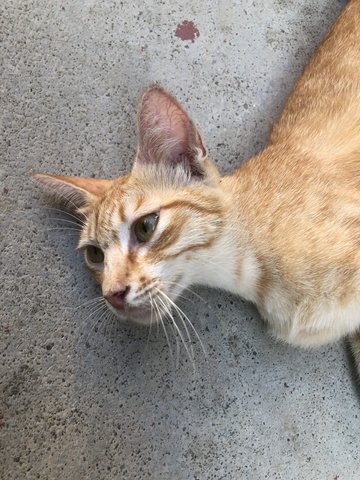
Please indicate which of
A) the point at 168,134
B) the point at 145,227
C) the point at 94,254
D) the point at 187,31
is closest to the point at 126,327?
the point at 94,254

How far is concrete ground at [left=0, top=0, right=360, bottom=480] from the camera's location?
1.54m

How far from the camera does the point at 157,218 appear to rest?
1346 mm

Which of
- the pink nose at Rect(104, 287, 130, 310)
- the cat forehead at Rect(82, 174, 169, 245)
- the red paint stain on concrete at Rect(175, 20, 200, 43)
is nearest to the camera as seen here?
the pink nose at Rect(104, 287, 130, 310)

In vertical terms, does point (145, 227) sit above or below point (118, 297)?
above

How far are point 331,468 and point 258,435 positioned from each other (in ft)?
→ 0.92

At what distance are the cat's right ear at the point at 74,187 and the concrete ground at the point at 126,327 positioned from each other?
12cm

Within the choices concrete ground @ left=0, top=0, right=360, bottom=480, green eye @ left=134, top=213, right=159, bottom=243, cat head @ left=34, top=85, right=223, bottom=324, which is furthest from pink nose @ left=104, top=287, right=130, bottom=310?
concrete ground @ left=0, top=0, right=360, bottom=480

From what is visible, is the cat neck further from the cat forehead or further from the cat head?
the cat forehead

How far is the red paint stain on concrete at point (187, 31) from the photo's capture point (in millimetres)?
1847

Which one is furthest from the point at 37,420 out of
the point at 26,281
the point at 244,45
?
the point at 244,45

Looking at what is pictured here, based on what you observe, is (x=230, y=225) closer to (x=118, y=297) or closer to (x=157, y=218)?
(x=157, y=218)

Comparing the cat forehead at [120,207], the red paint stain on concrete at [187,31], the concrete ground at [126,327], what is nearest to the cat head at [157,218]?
the cat forehead at [120,207]

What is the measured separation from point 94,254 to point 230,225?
425mm

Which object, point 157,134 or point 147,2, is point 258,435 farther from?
point 147,2
